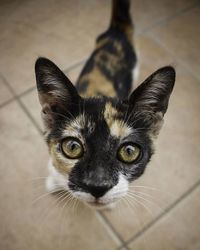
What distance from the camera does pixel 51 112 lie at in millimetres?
1251

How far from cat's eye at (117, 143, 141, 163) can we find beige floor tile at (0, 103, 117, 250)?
0.60 meters

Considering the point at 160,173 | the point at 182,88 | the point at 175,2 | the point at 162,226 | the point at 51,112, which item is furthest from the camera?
the point at 175,2

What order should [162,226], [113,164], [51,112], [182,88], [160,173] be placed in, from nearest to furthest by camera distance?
[113,164], [51,112], [162,226], [160,173], [182,88]

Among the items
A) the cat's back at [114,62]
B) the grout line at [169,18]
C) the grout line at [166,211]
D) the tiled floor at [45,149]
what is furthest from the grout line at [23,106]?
the grout line at [169,18]

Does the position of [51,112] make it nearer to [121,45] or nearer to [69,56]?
[121,45]

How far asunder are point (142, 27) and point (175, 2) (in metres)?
0.44

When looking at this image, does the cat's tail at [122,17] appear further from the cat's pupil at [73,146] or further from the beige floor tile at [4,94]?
the cat's pupil at [73,146]

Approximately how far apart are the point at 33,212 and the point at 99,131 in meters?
0.76

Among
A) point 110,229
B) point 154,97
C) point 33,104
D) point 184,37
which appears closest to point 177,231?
point 110,229

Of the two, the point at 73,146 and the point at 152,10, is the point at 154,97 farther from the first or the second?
the point at 152,10

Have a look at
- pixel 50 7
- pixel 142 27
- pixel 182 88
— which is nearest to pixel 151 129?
pixel 182 88

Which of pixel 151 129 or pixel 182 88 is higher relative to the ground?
pixel 151 129

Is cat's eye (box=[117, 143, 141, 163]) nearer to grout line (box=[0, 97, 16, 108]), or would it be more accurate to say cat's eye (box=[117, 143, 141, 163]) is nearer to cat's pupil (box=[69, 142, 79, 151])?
cat's pupil (box=[69, 142, 79, 151])

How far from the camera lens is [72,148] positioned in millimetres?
1160
